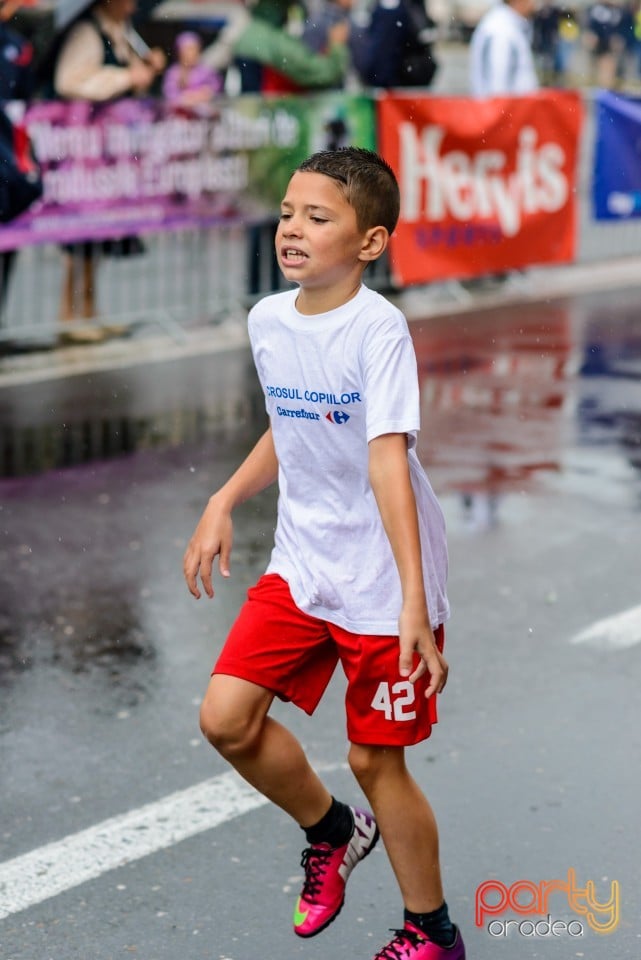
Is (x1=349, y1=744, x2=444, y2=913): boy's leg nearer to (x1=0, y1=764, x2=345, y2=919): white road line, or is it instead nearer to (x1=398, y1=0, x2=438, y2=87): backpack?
(x1=0, y1=764, x2=345, y2=919): white road line

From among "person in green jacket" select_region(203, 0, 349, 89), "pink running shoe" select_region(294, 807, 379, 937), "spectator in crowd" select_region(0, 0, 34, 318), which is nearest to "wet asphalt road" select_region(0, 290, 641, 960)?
"pink running shoe" select_region(294, 807, 379, 937)

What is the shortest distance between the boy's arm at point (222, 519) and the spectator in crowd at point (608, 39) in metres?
31.5

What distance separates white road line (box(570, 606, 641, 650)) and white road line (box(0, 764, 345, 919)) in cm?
135

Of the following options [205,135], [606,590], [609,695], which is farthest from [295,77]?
[609,695]

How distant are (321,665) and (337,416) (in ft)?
1.88

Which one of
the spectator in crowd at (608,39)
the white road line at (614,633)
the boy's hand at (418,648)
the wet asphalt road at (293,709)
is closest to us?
the boy's hand at (418,648)

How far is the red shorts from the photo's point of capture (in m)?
3.64

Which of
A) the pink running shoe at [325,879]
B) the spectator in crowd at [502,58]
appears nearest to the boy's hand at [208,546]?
the pink running shoe at [325,879]

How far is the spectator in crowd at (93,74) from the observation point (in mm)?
11367

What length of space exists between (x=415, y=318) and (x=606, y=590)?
652cm

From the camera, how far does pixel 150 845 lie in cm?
445

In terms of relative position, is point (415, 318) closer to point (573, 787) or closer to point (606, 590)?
point (606, 590)

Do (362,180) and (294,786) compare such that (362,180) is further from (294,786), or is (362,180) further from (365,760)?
(294,786)

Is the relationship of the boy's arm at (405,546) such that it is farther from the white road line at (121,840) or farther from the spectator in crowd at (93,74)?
the spectator in crowd at (93,74)
